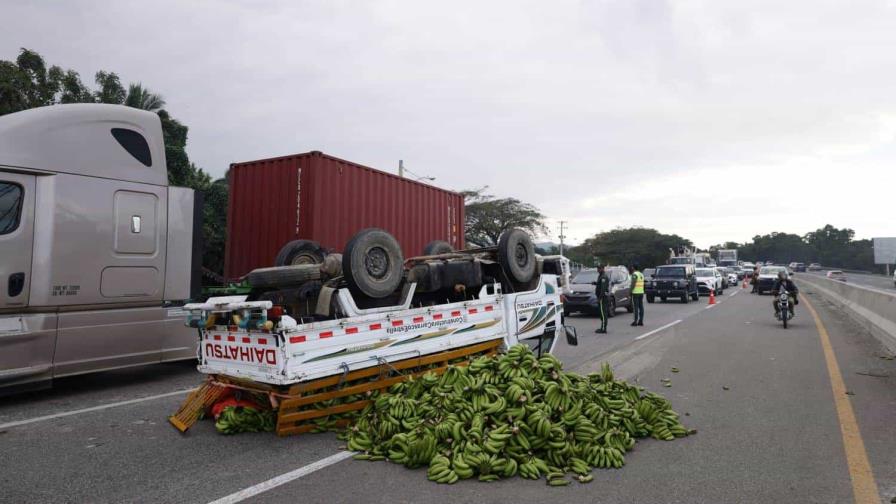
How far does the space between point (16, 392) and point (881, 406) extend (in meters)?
9.39

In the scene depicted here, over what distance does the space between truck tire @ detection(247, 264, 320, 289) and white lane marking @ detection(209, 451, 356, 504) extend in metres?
2.14

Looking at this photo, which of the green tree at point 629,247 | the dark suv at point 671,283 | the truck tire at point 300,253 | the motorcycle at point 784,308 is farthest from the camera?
the green tree at point 629,247

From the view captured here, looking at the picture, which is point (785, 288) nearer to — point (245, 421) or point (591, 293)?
point (591, 293)

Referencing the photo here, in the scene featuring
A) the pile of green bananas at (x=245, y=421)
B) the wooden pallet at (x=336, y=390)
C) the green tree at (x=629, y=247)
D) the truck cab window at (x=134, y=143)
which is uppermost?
the green tree at (x=629, y=247)

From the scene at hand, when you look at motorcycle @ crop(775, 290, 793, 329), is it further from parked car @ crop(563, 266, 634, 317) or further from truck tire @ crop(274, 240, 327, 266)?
truck tire @ crop(274, 240, 327, 266)

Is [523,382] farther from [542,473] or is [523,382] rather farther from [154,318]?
[154,318]

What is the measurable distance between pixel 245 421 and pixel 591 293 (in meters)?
13.2

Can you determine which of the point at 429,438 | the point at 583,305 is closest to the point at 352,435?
the point at 429,438

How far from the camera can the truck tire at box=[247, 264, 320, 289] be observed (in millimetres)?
5875

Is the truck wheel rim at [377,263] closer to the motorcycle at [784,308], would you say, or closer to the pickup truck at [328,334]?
the pickup truck at [328,334]

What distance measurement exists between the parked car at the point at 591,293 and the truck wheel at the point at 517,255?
348 inches

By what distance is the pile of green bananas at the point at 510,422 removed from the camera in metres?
3.99

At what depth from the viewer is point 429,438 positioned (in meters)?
4.13

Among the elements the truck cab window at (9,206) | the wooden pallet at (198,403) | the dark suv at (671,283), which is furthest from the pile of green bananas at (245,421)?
the dark suv at (671,283)
